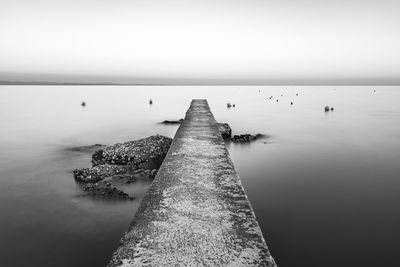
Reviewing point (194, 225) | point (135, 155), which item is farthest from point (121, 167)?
point (194, 225)

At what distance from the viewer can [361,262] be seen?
4.82m

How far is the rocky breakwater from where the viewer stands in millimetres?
7399

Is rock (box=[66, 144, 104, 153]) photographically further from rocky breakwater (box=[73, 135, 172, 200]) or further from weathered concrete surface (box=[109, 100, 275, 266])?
weathered concrete surface (box=[109, 100, 275, 266])

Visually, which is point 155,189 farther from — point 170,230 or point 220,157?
point 220,157

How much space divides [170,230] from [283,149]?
37.4ft

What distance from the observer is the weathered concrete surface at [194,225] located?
282cm

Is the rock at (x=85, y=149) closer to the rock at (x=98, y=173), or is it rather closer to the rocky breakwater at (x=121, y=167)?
the rocky breakwater at (x=121, y=167)

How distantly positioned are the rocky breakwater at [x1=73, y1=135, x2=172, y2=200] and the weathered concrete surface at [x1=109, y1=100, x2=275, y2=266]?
8.54ft

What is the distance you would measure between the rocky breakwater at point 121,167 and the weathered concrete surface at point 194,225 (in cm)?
260

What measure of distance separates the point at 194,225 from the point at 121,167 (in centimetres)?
547

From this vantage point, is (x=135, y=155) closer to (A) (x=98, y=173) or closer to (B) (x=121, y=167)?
(B) (x=121, y=167)

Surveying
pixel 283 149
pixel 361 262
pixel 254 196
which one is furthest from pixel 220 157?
pixel 283 149

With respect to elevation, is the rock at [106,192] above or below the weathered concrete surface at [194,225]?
below

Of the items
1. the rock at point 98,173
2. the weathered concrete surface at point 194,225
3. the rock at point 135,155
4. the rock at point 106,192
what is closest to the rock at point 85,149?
the rock at point 135,155
